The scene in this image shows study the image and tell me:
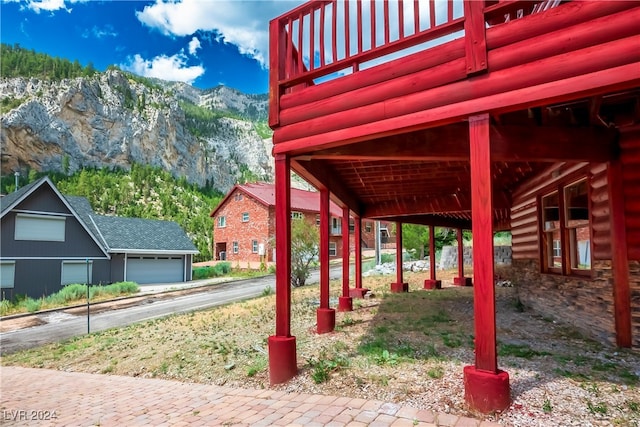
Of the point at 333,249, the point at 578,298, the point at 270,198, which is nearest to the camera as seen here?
the point at 578,298

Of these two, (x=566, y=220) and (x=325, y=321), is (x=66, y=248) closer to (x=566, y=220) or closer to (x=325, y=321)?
(x=325, y=321)

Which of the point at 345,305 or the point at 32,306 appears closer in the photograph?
the point at 345,305

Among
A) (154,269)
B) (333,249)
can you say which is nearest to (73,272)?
(154,269)

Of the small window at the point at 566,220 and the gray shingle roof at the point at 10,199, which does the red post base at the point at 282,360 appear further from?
the gray shingle roof at the point at 10,199

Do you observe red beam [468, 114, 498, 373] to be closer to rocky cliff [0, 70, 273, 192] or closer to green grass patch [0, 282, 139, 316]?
green grass patch [0, 282, 139, 316]

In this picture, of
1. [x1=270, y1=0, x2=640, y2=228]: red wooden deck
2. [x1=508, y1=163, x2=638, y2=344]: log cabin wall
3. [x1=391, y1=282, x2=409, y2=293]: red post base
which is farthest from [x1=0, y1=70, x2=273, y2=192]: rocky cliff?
[x1=508, y1=163, x2=638, y2=344]: log cabin wall

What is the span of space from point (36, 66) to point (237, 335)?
75378 millimetres

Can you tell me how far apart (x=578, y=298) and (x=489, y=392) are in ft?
12.0

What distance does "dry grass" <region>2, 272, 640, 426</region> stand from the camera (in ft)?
10.8

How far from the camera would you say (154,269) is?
2719 centimetres

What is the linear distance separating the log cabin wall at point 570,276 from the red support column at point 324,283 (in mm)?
3782

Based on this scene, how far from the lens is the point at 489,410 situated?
3.03m

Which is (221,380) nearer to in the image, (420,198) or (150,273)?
(420,198)

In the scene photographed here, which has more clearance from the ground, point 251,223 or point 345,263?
point 251,223
